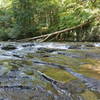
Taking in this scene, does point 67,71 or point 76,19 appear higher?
point 76,19

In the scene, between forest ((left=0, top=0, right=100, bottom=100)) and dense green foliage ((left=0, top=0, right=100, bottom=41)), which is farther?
dense green foliage ((left=0, top=0, right=100, bottom=41))

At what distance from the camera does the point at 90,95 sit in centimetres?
257

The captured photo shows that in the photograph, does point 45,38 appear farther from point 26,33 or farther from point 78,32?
point 26,33

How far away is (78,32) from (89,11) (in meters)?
1.90

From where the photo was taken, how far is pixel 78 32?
15.0 m

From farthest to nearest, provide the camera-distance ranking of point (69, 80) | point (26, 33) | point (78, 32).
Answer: point (26, 33) < point (78, 32) < point (69, 80)

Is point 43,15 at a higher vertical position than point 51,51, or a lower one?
higher

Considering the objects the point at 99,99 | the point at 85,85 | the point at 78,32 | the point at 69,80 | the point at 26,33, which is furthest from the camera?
the point at 26,33

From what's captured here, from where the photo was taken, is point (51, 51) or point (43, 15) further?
point (43, 15)

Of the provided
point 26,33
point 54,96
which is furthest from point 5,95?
point 26,33

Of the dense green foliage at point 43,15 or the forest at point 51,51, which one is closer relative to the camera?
the forest at point 51,51

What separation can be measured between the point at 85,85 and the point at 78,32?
12.3m

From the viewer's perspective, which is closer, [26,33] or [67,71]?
[67,71]

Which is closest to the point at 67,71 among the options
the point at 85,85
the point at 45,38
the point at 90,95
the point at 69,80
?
the point at 69,80
